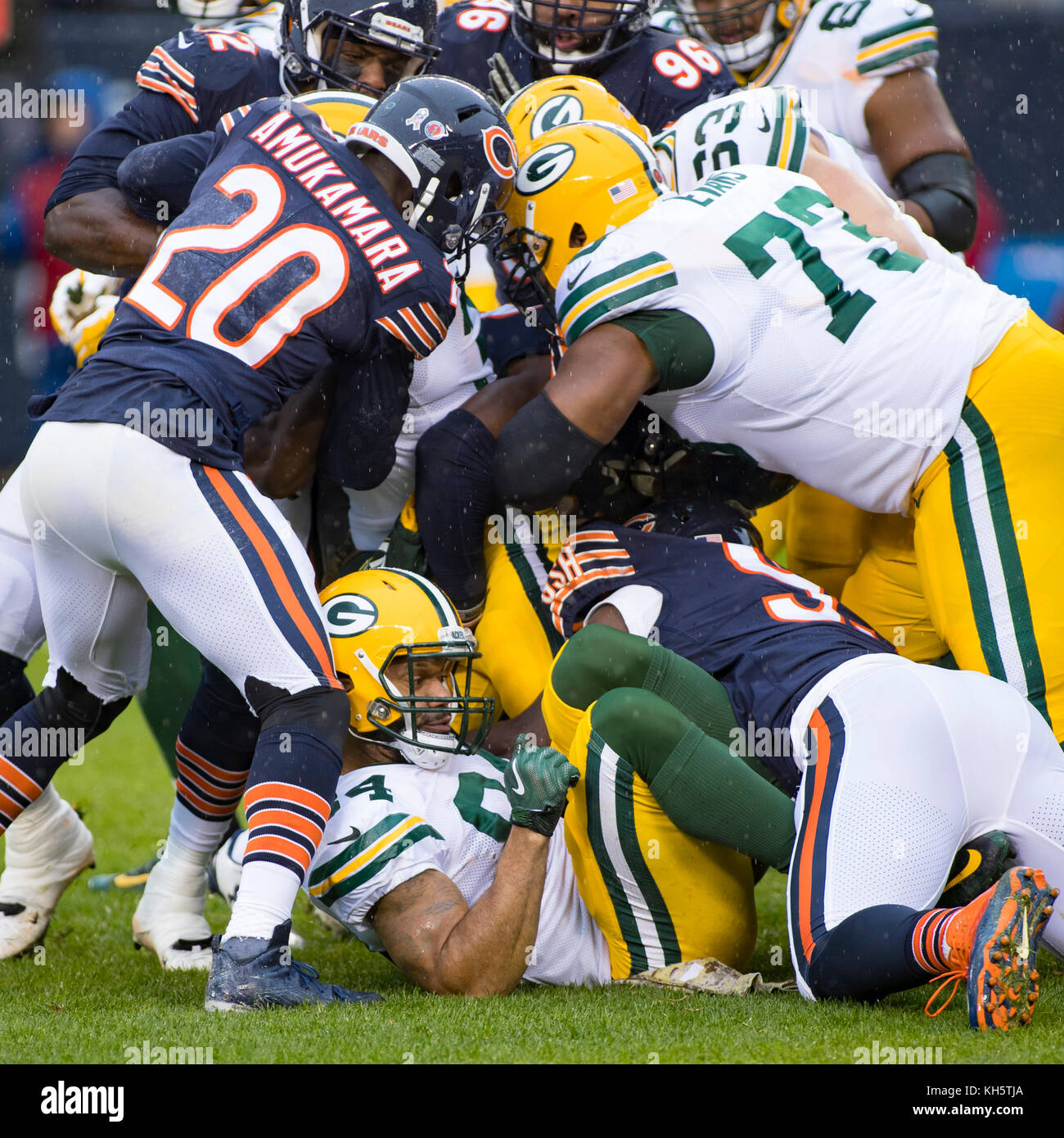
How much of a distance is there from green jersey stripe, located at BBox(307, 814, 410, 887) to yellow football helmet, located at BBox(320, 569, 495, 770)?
214 millimetres

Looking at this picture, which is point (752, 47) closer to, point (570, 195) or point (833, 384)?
point (570, 195)

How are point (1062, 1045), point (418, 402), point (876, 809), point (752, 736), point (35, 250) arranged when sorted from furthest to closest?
point (35, 250) → point (418, 402) → point (752, 736) → point (876, 809) → point (1062, 1045)

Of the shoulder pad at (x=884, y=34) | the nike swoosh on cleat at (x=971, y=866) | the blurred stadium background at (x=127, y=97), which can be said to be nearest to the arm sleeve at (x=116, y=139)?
the shoulder pad at (x=884, y=34)

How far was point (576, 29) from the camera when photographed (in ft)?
13.2

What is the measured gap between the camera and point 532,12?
404 cm

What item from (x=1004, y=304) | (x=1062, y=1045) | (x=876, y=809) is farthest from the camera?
(x=1004, y=304)

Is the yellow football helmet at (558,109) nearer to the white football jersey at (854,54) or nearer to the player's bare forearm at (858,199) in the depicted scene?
the player's bare forearm at (858,199)

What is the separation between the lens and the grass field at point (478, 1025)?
2.21 meters

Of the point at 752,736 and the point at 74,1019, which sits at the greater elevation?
the point at 752,736

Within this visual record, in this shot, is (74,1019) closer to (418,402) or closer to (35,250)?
(418,402)

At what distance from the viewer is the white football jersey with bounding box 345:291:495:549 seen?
361cm

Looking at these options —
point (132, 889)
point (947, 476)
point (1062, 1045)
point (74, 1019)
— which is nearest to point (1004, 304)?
point (947, 476)

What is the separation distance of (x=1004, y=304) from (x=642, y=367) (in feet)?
2.70

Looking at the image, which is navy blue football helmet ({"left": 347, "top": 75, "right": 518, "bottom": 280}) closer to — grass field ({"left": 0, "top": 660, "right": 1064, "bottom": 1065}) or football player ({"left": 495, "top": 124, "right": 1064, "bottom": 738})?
football player ({"left": 495, "top": 124, "right": 1064, "bottom": 738})
